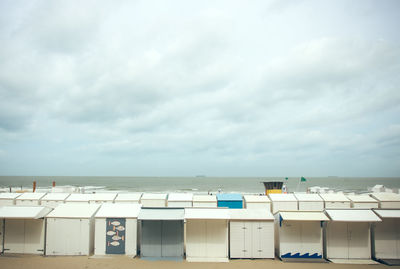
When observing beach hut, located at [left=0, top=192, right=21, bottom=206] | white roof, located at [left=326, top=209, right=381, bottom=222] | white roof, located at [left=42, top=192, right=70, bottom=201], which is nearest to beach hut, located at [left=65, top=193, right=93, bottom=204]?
white roof, located at [left=42, top=192, right=70, bottom=201]

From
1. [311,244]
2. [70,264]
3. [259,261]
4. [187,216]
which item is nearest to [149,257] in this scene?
[187,216]

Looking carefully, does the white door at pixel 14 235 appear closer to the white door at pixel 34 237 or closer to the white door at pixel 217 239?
the white door at pixel 34 237

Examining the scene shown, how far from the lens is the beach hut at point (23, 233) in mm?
13102

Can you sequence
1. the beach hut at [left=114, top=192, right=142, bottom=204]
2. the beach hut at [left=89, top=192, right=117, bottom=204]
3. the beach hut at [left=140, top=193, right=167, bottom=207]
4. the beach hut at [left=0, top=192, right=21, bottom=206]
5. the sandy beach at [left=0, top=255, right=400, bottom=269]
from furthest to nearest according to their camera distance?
the beach hut at [left=140, top=193, right=167, bottom=207] < the beach hut at [left=0, top=192, right=21, bottom=206] < the beach hut at [left=89, top=192, right=117, bottom=204] < the beach hut at [left=114, top=192, right=142, bottom=204] < the sandy beach at [left=0, top=255, right=400, bottom=269]

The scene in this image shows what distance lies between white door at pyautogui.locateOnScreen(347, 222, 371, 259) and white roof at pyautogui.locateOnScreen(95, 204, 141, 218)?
9.84m

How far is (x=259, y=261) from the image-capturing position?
12.6 metres

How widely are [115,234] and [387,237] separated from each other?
12508 mm

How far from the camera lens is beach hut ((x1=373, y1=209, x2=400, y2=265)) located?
509 inches

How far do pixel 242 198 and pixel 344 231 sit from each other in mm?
8889

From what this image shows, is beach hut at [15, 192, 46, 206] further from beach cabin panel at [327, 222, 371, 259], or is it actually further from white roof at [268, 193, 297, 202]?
beach cabin panel at [327, 222, 371, 259]

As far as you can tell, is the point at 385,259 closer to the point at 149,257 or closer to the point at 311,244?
the point at 311,244

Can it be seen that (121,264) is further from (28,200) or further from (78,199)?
A: (28,200)

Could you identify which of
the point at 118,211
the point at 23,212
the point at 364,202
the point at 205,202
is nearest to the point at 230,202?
the point at 205,202

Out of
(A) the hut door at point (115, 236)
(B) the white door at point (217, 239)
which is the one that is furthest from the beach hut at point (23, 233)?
(B) the white door at point (217, 239)
